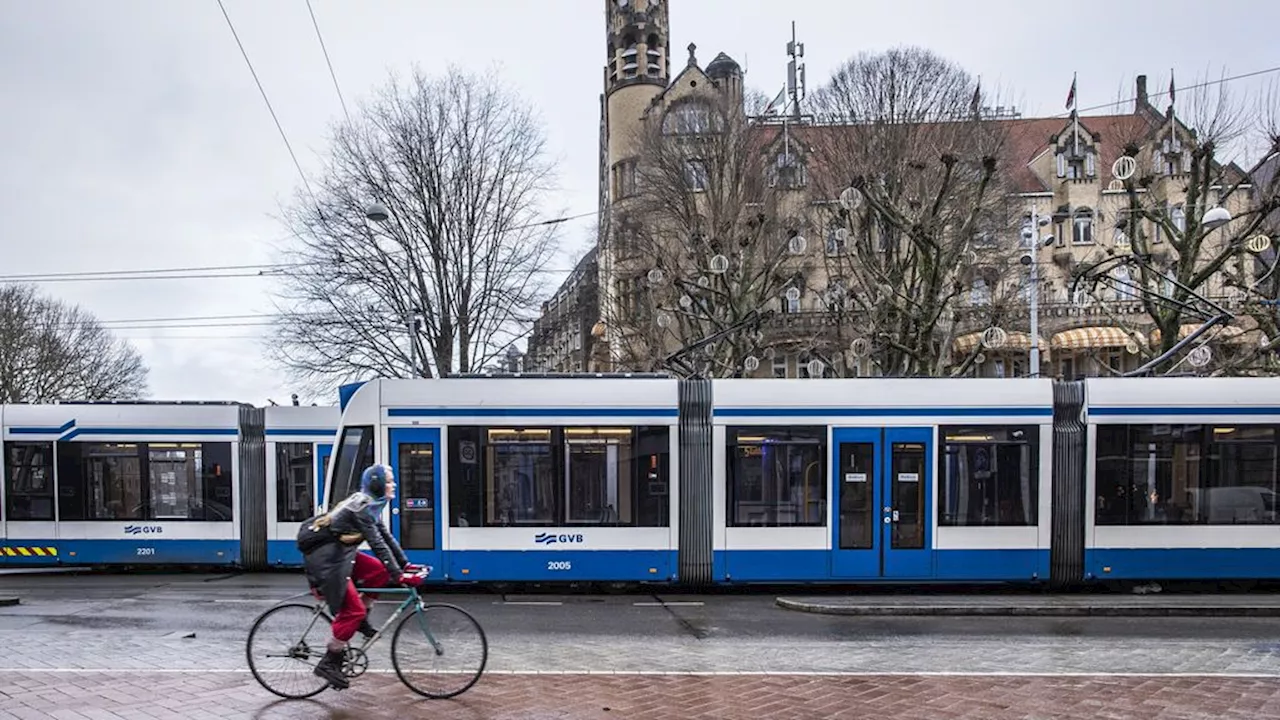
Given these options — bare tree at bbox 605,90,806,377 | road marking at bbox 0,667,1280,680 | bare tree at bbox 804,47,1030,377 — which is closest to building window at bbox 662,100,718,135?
bare tree at bbox 605,90,806,377

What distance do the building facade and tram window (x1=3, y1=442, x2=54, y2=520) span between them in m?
15.5

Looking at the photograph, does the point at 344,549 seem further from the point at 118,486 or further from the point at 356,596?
the point at 118,486

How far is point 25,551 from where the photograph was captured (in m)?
14.8

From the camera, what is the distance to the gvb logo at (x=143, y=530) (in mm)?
14891

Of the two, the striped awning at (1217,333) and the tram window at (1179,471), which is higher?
the striped awning at (1217,333)

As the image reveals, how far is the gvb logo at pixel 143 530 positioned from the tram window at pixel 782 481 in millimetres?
9741

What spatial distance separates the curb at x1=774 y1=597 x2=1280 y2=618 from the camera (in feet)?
33.9

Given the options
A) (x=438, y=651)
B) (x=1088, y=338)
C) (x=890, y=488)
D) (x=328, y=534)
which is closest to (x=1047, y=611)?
(x=890, y=488)

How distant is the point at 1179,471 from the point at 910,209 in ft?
41.4

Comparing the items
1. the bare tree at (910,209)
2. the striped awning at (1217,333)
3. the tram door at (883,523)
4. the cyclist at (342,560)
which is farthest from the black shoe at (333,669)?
the bare tree at (910,209)

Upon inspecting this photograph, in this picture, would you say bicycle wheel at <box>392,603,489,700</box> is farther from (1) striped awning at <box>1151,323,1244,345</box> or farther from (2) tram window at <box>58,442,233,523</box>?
(1) striped awning at <box>1151,323,1244,345</box>

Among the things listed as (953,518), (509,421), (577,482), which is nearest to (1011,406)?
(953,518)

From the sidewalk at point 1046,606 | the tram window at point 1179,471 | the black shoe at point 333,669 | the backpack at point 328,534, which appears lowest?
the sidewalk at point 1046,606

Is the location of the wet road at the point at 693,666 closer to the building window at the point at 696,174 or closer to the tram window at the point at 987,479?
the tram window at the point at 987,479
